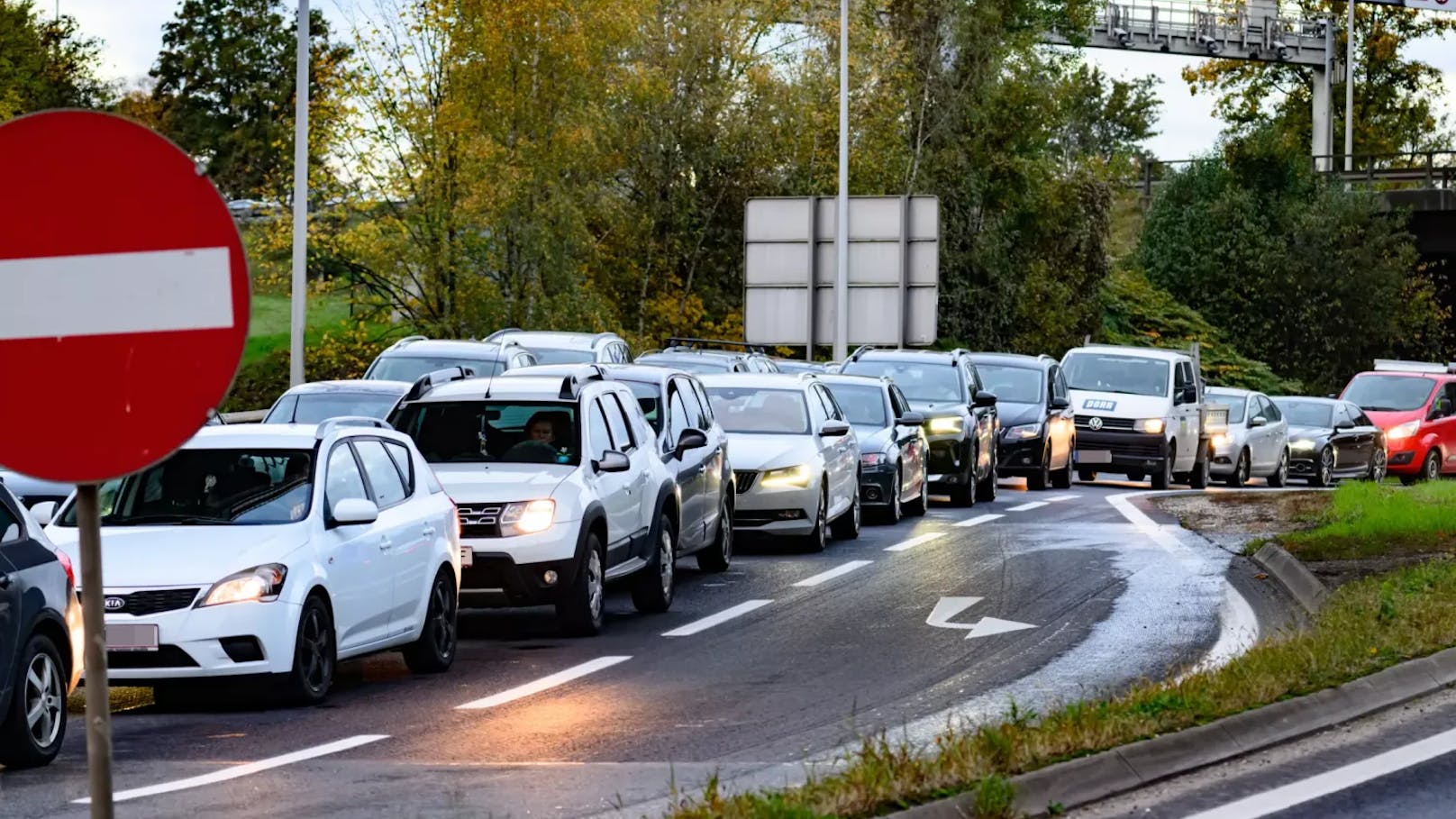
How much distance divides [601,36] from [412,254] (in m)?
4.72

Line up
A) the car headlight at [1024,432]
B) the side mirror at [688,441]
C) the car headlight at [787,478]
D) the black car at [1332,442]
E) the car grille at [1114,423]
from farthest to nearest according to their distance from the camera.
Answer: the black car at [1332,442]
the car grille at [1114,423]
the car headlight at [1024,432]
the car headlight at [787,478]
the side mirror at [688,441]

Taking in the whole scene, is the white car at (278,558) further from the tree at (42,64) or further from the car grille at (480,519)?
the tree at (42,64)

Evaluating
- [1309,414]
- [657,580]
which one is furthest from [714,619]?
[1309,414]

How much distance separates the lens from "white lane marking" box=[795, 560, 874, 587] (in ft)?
63.9

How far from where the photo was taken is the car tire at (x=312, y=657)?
39.9 ft

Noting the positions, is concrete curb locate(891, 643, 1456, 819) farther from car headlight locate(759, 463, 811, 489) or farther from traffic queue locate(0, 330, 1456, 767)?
car headlight locate(759, 463, 811, 489)

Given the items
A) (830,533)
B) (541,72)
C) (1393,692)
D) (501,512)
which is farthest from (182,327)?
(541,72)

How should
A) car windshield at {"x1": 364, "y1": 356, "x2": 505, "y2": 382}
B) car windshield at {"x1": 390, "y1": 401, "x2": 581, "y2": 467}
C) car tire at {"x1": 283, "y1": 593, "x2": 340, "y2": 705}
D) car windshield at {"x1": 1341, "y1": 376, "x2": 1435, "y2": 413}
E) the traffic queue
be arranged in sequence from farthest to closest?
car windshield at {"x1": 1341, "y1": 376, "x2": 1435, "y2": 413}
car windshield at {"x1": 364, "y1": 356, "x2": 505, "y2": 382}
car windshield at {"x1": 390, "y1": 401, "x2": 581, "y2": 467}
car tire at {"x1": 283, "y1": 593, "x2": 340, "y2": 705}
the traffic queue

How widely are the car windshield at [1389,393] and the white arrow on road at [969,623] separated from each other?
3059cm

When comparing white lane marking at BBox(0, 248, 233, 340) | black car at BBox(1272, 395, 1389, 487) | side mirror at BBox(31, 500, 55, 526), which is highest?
white lane marking at BBox(0, 248, 233, 340)

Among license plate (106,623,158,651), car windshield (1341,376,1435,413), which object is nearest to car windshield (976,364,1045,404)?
car windshield (1341,376,1435,413)

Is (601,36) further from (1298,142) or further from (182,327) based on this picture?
(1298,142)

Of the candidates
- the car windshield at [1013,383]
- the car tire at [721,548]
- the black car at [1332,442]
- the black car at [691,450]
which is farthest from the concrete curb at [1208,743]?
the black car at [1332,442]

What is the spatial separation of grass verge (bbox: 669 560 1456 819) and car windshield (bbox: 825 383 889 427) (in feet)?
42.5
